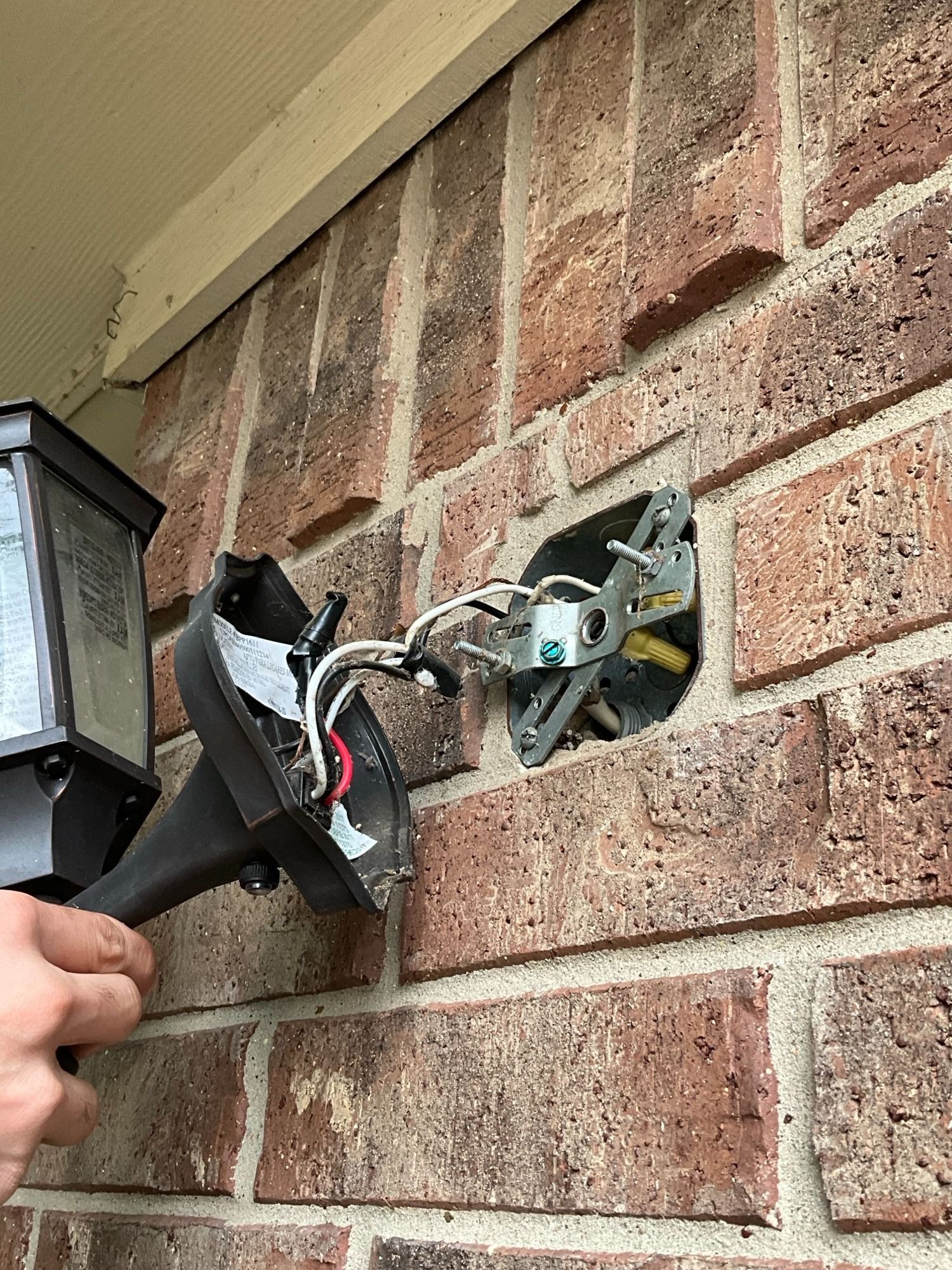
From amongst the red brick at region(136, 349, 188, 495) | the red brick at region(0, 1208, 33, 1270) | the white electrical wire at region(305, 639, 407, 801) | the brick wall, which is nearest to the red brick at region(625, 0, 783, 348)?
the brick wall

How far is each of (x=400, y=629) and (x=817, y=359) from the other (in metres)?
0.30

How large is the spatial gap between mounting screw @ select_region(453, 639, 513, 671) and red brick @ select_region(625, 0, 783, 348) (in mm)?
183

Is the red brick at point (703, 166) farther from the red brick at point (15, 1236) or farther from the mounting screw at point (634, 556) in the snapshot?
the red brick at point (15, 1236)

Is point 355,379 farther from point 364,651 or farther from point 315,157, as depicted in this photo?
point 364,651

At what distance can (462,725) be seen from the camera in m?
0.66

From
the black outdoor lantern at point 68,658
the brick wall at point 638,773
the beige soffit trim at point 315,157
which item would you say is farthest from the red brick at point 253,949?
the beige soffit trim at point 315,157

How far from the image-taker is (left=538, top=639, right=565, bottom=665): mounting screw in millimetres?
610

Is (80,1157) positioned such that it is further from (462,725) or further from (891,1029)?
(891,1029)

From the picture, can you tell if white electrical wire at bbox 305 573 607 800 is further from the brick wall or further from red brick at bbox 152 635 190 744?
red brick at bbox 152 635 190 744

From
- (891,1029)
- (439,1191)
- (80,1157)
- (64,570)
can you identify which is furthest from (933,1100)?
(80,1157)

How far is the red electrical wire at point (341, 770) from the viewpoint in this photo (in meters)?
0.56

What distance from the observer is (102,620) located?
0.68 m

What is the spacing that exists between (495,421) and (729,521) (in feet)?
0.69

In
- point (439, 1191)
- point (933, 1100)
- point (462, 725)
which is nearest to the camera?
point (933, 1100)
